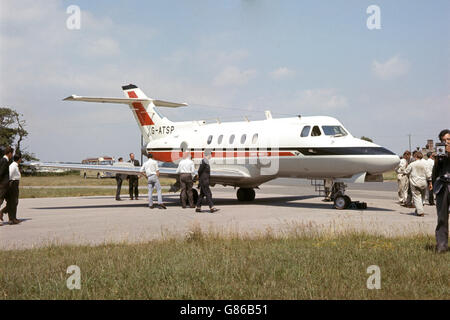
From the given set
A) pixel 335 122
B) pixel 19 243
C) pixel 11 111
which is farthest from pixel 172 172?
pixel 11 111

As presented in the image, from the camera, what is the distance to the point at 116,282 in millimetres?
5434

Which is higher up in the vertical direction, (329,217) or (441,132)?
(441,132)

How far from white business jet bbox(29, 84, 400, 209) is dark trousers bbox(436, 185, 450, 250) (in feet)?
23.6

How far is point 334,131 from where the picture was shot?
52.7 ft

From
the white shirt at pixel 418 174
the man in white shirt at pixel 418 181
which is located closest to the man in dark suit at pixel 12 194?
the man in white shirt at pixel 418 181

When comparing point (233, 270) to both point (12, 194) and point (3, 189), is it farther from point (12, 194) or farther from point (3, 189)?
point (12, 194)

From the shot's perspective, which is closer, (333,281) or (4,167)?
(333,281)

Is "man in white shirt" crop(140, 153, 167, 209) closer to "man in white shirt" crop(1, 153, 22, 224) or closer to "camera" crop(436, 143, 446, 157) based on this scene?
"man in white shirt" crop(1, 153, 22, 224)

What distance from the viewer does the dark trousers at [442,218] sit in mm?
7215

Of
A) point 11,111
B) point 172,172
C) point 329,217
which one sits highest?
point 11,111

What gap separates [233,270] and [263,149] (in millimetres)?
12121

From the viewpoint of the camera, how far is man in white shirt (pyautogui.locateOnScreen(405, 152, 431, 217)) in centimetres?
1369
